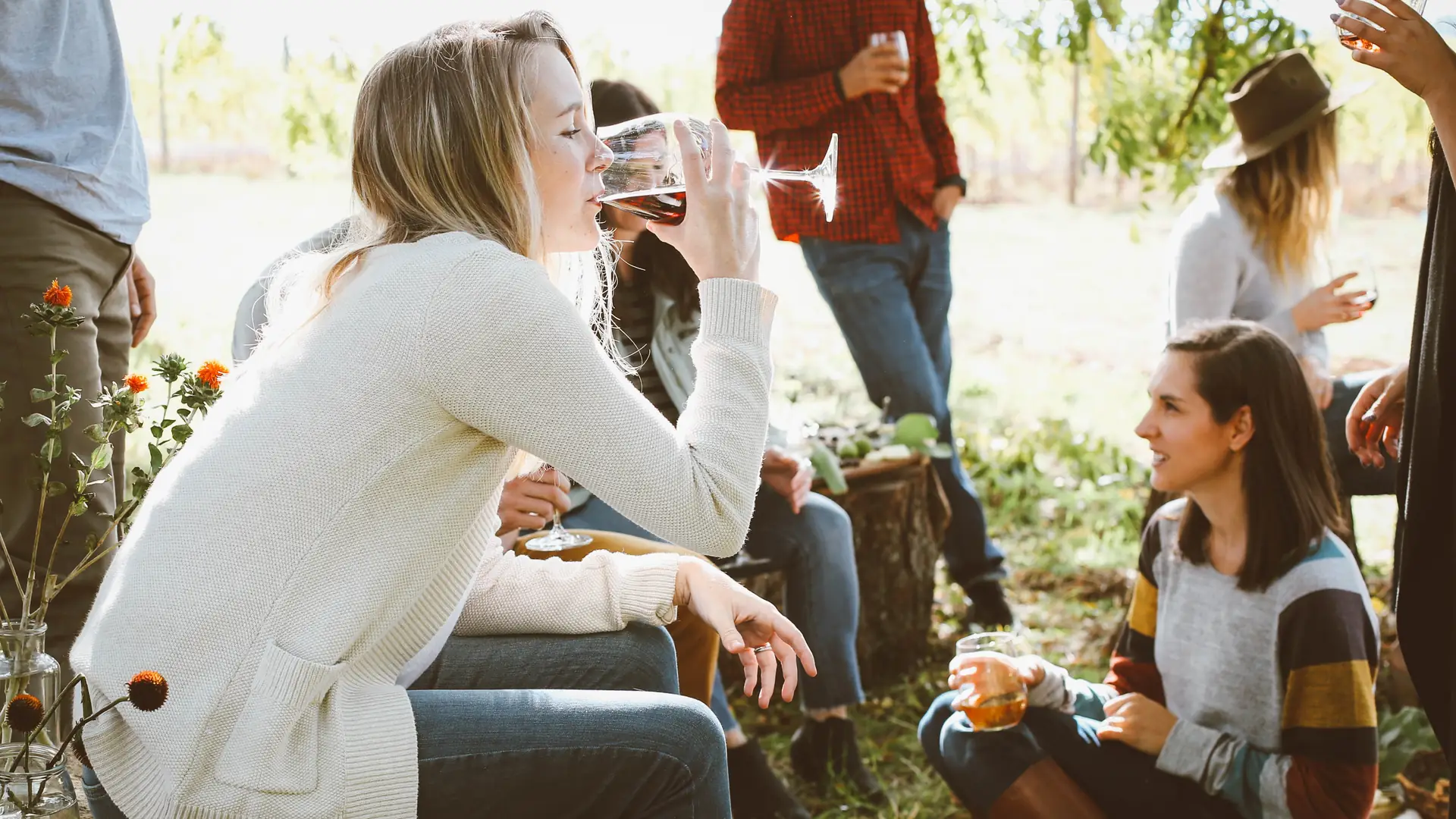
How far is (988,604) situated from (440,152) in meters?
2.53

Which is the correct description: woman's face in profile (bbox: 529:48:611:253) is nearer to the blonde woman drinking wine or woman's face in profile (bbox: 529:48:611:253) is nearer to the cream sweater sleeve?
the blonde woman drinking wine

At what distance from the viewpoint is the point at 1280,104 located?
10.6 feet

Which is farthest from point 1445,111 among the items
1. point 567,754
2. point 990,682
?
point 567,754

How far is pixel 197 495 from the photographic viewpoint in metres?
1.31

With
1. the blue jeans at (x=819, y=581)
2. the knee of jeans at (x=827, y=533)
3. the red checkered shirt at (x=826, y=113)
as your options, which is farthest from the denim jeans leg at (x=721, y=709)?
the red checkered shirt at (x=826, y=113)

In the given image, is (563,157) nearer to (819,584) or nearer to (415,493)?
(415,493)

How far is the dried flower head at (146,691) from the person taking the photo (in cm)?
104

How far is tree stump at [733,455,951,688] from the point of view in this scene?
10.5 feet

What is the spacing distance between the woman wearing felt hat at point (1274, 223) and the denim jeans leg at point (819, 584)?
1.03 metres

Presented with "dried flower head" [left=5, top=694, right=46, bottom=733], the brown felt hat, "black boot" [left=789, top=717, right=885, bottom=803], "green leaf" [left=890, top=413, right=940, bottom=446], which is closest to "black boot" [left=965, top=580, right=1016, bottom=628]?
"green leaf" [left=890, top=413, right=940, bottom=446]

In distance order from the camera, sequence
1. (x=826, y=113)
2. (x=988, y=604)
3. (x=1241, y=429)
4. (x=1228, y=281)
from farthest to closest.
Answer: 1. (x=988, y=604)
2. (x=826, y=113)
3. (x=1228, y=281)
4. (x=1241, y=429)

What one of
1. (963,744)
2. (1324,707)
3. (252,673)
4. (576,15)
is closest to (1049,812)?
(963,744)

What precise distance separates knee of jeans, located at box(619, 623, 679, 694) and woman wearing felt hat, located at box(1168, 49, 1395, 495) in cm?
191

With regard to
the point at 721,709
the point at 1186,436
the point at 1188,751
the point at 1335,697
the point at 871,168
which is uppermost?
the point at 871,168
